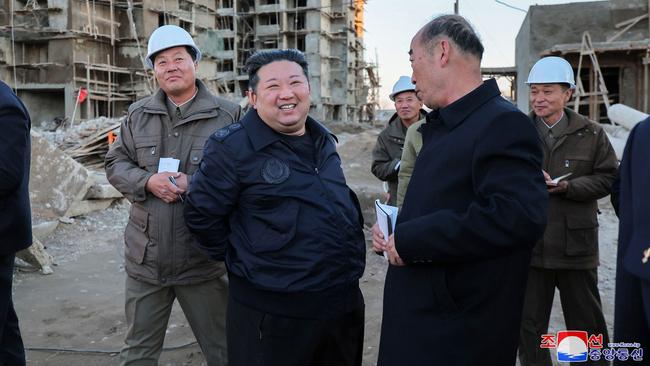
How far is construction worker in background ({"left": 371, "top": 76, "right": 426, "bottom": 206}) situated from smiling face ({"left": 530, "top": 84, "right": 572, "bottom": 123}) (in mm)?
1294

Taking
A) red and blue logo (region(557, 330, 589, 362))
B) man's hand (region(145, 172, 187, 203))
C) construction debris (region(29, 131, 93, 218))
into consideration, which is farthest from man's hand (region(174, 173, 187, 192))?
construction debris (region(29, 131, 93, 218))

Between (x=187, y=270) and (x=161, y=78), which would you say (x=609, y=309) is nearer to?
(x=187, y=270)

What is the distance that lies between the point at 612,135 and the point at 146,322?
12607 mm

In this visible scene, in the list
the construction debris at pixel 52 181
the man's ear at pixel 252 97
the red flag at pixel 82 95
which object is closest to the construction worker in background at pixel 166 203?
the man's ear at pixel 252 97

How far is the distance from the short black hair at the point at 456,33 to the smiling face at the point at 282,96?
0.77 m

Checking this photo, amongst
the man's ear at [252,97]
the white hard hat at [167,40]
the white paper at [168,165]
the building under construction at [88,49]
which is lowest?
the white paper at [168,165]

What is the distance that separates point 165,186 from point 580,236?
2.73 meters

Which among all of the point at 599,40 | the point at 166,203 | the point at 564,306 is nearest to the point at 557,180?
the point at 564,306

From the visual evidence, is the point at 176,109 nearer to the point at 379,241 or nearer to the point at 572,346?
the point at 379,241

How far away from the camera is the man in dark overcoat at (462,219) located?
1949 mm

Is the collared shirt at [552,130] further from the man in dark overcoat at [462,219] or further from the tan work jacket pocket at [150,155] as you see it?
the tan work jacket pocket at [150,155]

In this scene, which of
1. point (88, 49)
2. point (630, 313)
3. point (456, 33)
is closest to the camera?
point (630, 313)

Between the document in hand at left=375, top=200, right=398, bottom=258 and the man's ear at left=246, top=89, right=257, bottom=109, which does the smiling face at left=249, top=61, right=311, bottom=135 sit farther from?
the document in hand at left=375, top=200, right=398, bottom=258

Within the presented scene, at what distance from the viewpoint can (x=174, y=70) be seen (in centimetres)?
331
